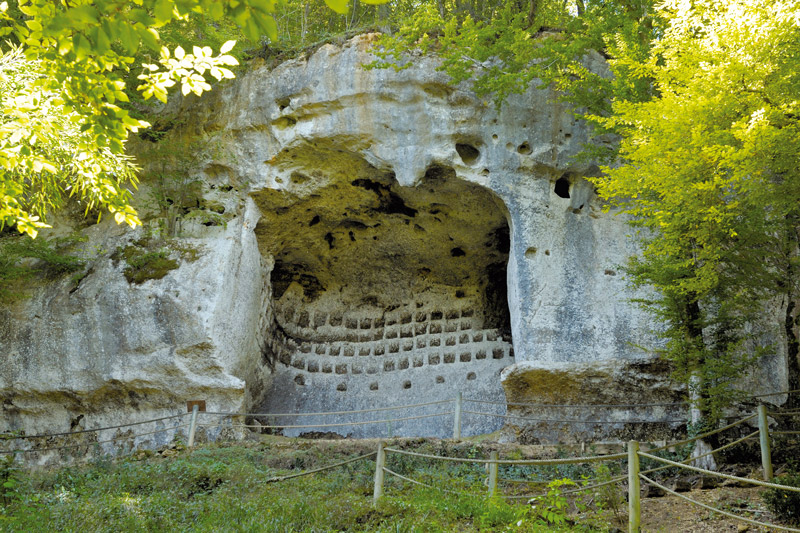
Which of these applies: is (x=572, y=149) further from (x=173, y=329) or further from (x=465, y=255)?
(x=173, y=329)

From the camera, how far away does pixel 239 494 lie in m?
7.03

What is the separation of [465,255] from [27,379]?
8.18m

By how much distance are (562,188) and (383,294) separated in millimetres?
4530

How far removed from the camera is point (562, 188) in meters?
12.8

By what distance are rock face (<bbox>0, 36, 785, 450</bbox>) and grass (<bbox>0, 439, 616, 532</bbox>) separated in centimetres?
250

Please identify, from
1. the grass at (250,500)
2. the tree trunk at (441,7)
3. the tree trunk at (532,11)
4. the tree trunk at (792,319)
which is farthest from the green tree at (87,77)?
the tree trunk at (441,7)

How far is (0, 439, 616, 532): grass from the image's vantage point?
568 centimetres

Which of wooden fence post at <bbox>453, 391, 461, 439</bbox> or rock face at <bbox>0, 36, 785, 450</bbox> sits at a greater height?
rock face at <bbox>0, 36, 785, 450</bbox>

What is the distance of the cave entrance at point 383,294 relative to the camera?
1305 centimetres

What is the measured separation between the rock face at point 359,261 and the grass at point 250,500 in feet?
8.20

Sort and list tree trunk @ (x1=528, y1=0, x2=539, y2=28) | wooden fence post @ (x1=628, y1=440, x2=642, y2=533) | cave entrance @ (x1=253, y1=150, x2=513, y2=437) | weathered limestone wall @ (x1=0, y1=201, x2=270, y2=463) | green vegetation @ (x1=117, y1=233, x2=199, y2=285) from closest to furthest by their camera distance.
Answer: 1. wooden fence post @ (x1=628, y1=440, x2=642, y2=533)
2. weathered limestone wall @ (x1=0, y1=201, x2=270, y2=463)
3. green vegetation @ (x1=117, y1=233, x2=199, y2=285)
4. cave entrance @ (x1=253, y1=150, x2=513, y2=437)
5. tree trunk @ (x1=528, y1=0, x2=539, y2=28)

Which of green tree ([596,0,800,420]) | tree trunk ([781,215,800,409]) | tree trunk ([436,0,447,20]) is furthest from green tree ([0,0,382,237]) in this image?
tree trunk ([436,0,447,20])

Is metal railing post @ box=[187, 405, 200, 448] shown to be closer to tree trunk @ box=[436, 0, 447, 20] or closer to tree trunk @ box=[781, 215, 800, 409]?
tree trunk @ box=[781, 215, 800, 409]

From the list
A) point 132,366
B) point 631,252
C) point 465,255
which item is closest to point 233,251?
point 132,366
